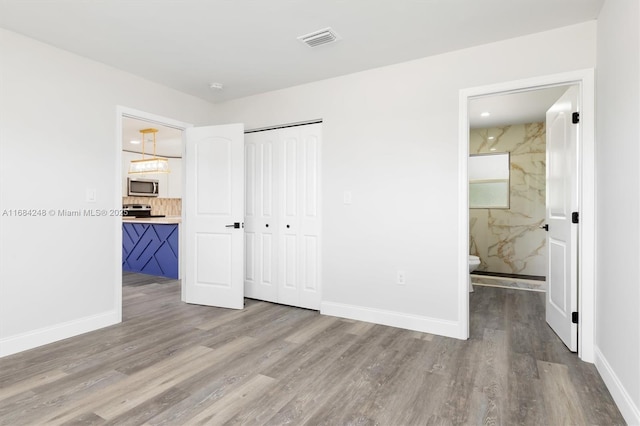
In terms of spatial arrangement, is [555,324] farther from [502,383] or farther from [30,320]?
[30,320]

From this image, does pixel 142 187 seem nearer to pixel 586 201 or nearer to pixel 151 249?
pixel 151 249

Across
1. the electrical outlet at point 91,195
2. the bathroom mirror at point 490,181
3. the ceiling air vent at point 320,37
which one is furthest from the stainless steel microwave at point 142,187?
the bathroom mirror at point 490,181

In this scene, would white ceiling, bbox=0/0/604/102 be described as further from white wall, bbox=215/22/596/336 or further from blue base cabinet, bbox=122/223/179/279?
blue base cabinet, bbox=122/223/179/279

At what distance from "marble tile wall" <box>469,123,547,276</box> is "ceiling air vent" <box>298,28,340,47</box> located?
391 centimetres

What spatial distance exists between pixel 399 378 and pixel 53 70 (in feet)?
11.9

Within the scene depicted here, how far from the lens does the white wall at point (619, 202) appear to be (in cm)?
174

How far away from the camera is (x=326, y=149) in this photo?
3691 millimetres

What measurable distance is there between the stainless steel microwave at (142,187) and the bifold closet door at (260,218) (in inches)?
197

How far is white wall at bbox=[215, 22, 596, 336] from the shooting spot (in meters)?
2.87

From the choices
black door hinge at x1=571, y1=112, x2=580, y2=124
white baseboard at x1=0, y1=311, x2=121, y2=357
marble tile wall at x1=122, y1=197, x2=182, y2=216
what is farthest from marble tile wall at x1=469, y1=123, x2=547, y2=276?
marble tile wall at x1=122, y1=197, x2=182, y2=216

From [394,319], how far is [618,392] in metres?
1.65

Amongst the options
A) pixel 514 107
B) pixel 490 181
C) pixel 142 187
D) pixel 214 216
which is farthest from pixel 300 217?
pixel 142 187

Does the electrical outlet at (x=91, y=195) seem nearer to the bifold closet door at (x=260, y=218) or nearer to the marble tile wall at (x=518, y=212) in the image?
the bifold closet door at (x=260, y=218)

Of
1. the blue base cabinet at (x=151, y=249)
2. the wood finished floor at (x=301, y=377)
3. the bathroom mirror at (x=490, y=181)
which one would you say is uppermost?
the bathroom mirror at (x=490, y=181)
